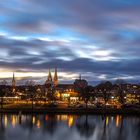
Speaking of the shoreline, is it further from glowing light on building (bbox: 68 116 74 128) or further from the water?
glowing light on building (bbox: 68 116 74 128)

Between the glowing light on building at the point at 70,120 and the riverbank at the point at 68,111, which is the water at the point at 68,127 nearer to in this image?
the glowing light on building at the point at 70,120

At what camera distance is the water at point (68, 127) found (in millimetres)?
44019

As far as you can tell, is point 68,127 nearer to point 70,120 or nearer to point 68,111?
point 70,120

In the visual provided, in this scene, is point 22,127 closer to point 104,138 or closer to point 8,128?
point 8,128

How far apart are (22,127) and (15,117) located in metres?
10.6

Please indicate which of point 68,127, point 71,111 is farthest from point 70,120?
point 71,111

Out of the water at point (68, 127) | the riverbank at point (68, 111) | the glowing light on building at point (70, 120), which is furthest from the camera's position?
the riverbank at point (68, 111)

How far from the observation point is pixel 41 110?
70.6 meters

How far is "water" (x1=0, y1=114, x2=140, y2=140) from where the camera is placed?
44019 mm

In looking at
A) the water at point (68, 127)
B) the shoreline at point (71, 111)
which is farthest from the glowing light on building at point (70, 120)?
the shoreline at point (71, 111)

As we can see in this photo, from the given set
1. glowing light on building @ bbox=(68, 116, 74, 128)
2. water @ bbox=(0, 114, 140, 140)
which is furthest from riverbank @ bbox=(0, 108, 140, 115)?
glowing light on building @ bbox=(68, 116, 74, 128)

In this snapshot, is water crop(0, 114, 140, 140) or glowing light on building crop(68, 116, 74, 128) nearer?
water crop(0, 114, 140, 140)

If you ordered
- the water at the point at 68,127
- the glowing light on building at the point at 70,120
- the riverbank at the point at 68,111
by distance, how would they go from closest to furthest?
the water at the point at 68,127
the glowing light on building at the point at 70,120
the riverbank at the point at 68,111

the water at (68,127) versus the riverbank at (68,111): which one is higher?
the riverbank at (68,111)
